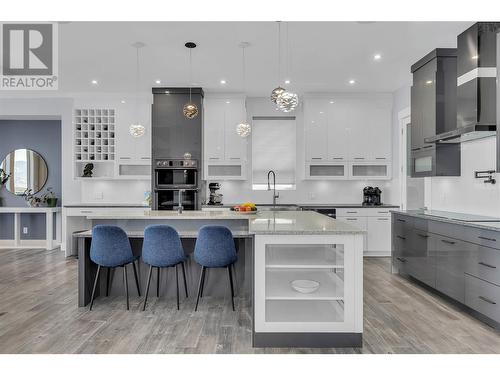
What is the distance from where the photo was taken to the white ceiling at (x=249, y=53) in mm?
3963

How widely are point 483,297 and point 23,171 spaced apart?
8.05 meters

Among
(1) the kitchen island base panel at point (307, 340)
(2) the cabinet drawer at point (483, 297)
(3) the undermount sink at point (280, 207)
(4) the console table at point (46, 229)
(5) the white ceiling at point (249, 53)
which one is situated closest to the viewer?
(1) the kitchen island base panel at point (307, 340)

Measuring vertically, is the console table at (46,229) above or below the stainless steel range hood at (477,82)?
below

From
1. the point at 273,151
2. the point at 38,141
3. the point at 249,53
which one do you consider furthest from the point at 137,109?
the point at 249,53

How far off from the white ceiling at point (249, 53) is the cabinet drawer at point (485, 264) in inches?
96.2

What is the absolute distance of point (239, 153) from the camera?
6625mm

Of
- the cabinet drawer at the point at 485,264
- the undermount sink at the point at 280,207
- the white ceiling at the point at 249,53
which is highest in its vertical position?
the white ceiling at the point at 249,53

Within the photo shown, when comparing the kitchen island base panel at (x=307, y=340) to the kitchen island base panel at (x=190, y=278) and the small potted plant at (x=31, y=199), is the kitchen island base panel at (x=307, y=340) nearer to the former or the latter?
the kitchen island base panel at (x=190, y=278)

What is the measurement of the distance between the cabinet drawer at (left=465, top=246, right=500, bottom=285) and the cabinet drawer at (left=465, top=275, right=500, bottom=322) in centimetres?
6

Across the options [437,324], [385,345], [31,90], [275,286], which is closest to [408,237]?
[437,324]

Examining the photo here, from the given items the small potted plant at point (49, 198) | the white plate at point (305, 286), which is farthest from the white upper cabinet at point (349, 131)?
the small potted plant at point (49, 198)

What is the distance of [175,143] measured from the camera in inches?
250
